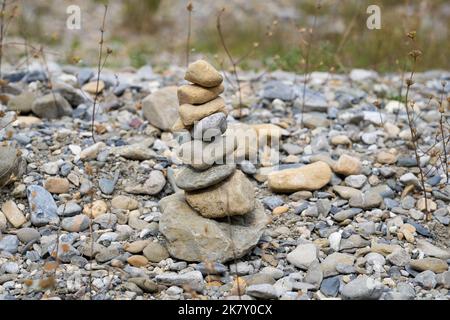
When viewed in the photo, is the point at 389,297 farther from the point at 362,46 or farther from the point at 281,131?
the point at 362,46

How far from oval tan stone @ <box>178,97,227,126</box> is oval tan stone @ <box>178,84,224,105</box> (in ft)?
0.10

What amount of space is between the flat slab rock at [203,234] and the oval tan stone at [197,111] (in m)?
0.54

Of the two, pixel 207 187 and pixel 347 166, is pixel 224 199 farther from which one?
pixel 347 166


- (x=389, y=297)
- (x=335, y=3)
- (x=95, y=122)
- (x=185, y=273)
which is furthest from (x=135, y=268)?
(x=335, y=3)

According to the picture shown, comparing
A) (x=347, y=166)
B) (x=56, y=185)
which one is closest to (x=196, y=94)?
(x=56, y=185)

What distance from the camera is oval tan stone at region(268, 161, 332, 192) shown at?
4.59 meters

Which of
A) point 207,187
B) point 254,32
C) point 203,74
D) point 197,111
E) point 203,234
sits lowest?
point 203,234

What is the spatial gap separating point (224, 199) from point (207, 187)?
142 mm

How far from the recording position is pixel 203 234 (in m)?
3.83

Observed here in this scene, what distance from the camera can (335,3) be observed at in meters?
9.80

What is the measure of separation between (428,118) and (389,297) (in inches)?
101

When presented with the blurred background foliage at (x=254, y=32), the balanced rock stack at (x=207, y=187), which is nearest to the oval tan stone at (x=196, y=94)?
the balanced rock stack at (x=207, y=187)

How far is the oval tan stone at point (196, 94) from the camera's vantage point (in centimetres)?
386

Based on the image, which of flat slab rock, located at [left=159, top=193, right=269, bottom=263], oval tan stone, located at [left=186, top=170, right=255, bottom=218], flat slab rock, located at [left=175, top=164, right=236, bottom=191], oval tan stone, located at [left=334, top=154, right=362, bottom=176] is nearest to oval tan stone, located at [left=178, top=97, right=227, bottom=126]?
flat slab rock, located at [left=175, top=164, right=236, bottom=191]
